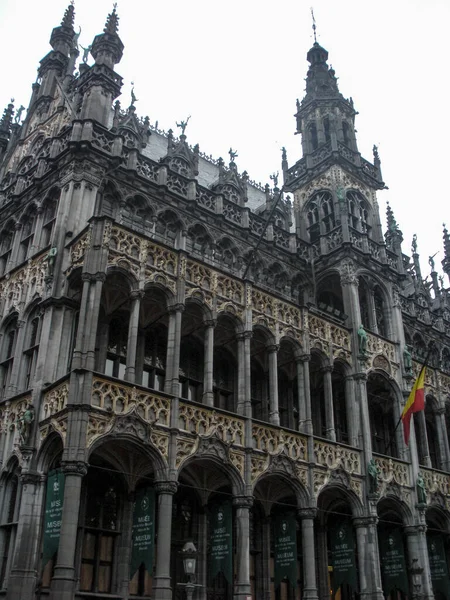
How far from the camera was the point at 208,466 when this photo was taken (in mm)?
23391

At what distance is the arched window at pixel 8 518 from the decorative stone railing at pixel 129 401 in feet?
14.2

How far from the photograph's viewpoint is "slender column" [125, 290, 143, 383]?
69.6 ft

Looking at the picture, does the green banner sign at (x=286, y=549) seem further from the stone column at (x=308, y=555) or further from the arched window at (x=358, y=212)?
the arched window at (x=358, y=212)

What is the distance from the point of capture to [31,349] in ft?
78.8

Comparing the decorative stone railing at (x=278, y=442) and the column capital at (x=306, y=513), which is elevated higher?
the decorative stone railing at (x=278, y=442)

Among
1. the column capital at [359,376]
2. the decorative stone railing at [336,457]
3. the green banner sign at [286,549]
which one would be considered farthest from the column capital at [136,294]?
the column capital at [359,376]

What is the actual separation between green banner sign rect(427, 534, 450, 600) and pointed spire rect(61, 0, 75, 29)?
106 ft

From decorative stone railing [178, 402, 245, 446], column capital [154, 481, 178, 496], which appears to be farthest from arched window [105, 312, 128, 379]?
column capital [154, 481, 178, 496]

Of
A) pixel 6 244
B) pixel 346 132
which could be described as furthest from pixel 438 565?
pixel 6 244

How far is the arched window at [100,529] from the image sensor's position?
21125mm

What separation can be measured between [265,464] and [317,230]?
1598 cm

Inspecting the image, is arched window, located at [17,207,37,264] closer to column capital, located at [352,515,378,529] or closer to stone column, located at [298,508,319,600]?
stone column, located at [298,508,319,600]

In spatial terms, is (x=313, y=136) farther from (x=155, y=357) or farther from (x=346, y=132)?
(x=155, y=357)

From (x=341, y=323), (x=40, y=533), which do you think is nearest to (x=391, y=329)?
(x=341, y=323)
